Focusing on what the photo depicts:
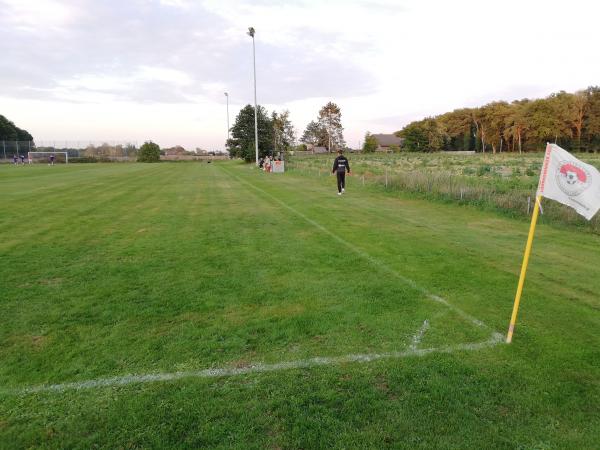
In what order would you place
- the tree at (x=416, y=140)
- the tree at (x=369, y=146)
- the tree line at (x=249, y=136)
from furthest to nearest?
the tree at (x=369, y=146)
the tree at (x=416, y=140)
the tree line at (x=249, y=136)

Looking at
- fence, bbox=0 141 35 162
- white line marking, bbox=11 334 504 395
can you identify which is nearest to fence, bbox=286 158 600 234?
white line marking, bbox=11 334 504 395

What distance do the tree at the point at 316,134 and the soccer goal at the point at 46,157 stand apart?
6513 cm

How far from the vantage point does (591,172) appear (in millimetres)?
3857

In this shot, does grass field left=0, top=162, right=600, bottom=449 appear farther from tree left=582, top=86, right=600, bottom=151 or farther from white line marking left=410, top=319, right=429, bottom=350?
tree left=582, top=86, right=600, bottom=151

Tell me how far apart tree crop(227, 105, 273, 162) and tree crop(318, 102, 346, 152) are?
156 feet

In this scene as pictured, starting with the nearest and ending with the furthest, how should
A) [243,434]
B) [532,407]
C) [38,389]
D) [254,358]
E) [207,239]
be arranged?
[243,434] → [532,407] → [38,389] → [254,358] → [207,239]

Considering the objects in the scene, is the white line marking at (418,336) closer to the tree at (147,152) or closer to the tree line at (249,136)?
the tree line at (249,136)

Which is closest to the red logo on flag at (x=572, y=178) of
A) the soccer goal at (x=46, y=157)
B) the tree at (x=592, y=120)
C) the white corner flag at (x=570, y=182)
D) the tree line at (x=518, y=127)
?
the white corner flag at (x=570, y=182)

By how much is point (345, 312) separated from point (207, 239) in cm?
458

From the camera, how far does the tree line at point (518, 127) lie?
74.6 meters

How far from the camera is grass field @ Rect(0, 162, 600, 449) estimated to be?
2.80 meters

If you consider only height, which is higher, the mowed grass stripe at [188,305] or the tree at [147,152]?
the tree at [147,152]

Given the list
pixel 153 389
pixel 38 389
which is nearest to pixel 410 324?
pixel 153 389

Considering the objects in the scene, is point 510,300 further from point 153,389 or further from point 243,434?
point 153,389
